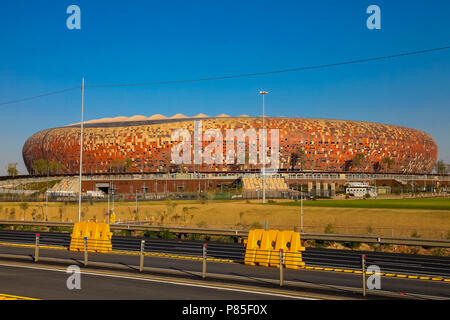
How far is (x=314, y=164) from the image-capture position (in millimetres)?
126375

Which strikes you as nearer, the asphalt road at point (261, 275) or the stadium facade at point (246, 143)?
the asphalt road at point (261, 275)

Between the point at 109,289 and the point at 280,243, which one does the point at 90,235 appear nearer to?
the point at 109,289

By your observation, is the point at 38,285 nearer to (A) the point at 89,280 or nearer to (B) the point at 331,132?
(A) the point at 89,280

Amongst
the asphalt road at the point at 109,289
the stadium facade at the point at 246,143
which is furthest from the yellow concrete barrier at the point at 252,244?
the stadium facade at the point at 246,143

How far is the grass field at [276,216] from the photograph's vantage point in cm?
3391

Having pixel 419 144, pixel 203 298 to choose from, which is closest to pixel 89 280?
pixel 203 298

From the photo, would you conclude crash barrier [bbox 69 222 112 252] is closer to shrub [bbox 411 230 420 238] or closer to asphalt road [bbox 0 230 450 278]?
asphalt road [bbox 0 230 450 278]

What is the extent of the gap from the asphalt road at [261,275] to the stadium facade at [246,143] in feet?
321

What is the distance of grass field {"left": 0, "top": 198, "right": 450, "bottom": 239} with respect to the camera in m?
33.9

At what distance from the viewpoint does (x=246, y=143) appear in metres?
119

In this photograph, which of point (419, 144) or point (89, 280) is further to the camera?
point (419, 144)

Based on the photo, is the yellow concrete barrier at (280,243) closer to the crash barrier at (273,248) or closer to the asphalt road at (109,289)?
the crash barrier at (273,248)
